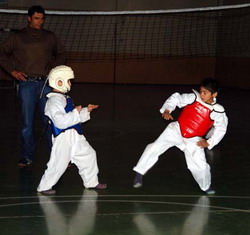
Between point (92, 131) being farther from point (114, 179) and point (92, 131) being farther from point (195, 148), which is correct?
point (195, 148)

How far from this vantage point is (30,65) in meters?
7.67

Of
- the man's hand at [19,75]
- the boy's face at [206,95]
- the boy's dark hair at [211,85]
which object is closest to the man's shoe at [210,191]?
the boy's face at [206,95]

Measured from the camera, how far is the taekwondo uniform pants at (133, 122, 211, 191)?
6.64 metres

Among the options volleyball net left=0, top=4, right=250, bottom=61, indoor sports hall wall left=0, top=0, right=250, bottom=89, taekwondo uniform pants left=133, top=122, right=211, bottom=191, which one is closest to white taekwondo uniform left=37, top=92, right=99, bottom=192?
taekwondo uniform pants left=133, top=122, right=211, bottom=191

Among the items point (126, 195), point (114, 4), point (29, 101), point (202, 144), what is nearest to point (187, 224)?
point (126, 195)

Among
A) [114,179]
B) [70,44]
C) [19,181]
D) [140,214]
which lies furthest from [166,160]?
[70,44]

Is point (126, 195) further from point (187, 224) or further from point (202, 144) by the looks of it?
point (187, 224)

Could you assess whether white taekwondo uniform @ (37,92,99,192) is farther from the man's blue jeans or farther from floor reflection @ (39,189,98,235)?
the man's blue jeans

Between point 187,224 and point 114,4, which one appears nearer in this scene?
point 187,224

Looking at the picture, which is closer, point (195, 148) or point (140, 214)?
point (140, 214)

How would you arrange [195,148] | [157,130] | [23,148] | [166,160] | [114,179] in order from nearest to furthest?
[195,148], [114,179], [23,148], [166,160], [157,130]

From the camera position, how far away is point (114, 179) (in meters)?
7.25

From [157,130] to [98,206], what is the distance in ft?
17.3

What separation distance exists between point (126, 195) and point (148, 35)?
1647cm
